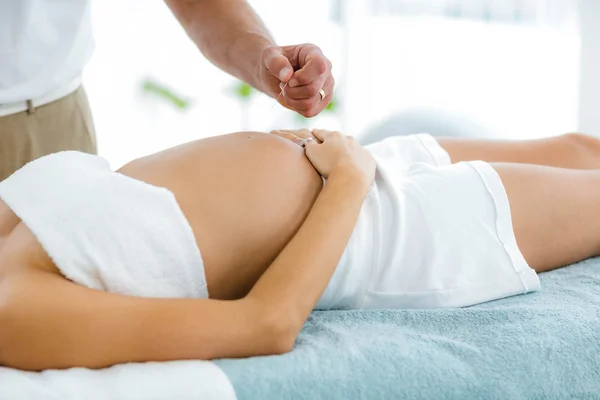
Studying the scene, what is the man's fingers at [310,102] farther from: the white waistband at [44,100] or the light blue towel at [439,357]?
the white waistband at [44,100]

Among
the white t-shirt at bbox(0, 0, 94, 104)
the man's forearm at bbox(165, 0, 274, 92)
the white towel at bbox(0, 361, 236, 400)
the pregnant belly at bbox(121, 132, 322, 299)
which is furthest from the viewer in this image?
the man's forearm at bbox(165, 0, 274, 92)

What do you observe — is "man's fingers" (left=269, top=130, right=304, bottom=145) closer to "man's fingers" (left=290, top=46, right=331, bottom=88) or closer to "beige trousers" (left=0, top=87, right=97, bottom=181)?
"man's fingers" (left=290, top=46, right=331, bottom=88)

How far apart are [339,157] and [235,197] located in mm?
227

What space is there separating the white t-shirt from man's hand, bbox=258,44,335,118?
0.52 metres

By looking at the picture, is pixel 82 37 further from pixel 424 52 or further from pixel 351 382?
pixel 424 52

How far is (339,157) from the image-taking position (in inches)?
51.1

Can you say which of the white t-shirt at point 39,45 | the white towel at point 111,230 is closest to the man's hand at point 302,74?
the white towel at point 111,230

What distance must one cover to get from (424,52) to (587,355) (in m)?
3.16

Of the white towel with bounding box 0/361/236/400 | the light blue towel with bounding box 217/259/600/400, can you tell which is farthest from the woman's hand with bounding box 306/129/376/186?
the white towel with bounding box 0/361/236/400

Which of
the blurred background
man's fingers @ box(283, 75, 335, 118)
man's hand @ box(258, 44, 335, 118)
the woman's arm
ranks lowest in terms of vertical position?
the blurred background

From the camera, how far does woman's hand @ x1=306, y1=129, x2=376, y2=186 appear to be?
49.7 inches

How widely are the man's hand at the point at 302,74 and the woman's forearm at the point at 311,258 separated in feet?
0.83

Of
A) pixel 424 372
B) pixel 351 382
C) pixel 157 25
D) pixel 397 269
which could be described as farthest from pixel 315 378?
pixel 157 25

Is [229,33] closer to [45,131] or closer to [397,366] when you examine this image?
[45,131]
